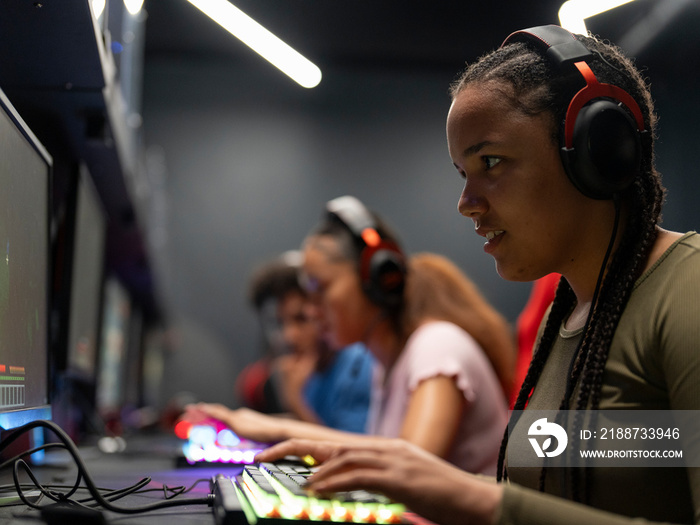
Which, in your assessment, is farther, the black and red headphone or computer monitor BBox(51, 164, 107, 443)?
computer monitor BBox(51, 164, 107, 443)

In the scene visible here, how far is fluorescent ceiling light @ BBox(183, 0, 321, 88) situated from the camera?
45.2 inches

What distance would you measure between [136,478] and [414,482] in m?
0.67

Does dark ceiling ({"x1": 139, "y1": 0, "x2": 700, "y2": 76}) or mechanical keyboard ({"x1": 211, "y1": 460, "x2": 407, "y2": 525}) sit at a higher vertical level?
dark ceiling ({"x1": 139, "y1": 0, "x2": 700, "y2": 76})

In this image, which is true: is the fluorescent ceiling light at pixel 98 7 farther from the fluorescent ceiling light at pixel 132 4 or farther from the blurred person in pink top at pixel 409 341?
the blurred person in pink top at pixel 409 341

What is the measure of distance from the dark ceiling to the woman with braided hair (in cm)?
15

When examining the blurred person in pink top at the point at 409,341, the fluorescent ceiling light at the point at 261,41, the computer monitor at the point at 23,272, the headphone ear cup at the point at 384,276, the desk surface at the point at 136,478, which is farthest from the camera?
the headphone ear cup at the point at 384,276

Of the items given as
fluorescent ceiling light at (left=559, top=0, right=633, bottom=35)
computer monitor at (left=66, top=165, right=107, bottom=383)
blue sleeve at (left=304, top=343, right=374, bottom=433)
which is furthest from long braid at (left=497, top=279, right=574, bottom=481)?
blue sleeve at (left=304, top=343, right=374, bottom=433)

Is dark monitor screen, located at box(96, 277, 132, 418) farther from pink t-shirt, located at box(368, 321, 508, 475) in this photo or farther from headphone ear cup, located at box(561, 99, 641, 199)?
headphone ear cup, located at box(561, 99, 641, 199)

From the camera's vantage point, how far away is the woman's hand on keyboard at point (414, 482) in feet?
1.69

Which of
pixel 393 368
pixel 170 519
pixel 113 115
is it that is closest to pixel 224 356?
pixel 393 368

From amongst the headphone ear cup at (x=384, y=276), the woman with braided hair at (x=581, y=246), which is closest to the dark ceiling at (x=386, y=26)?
the woman with braided hair at (x=581, y=246)

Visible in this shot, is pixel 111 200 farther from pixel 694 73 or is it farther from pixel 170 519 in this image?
pixel 694 73

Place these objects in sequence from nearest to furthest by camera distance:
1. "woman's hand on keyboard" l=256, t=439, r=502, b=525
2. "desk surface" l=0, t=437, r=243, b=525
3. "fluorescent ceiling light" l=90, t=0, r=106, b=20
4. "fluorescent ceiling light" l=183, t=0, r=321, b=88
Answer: "woman's hand on keyboard" l=256, t=439, r=502, b=525 < "desk surface" l=0, t=437, r=243, b=525 < "fluorescent ceiling light" l=90, t=0, r=106, b=20 < "fluorescent ceiling light" l=183, t=0, r=321, b=88

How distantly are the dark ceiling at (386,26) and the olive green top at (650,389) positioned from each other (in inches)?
16.3
